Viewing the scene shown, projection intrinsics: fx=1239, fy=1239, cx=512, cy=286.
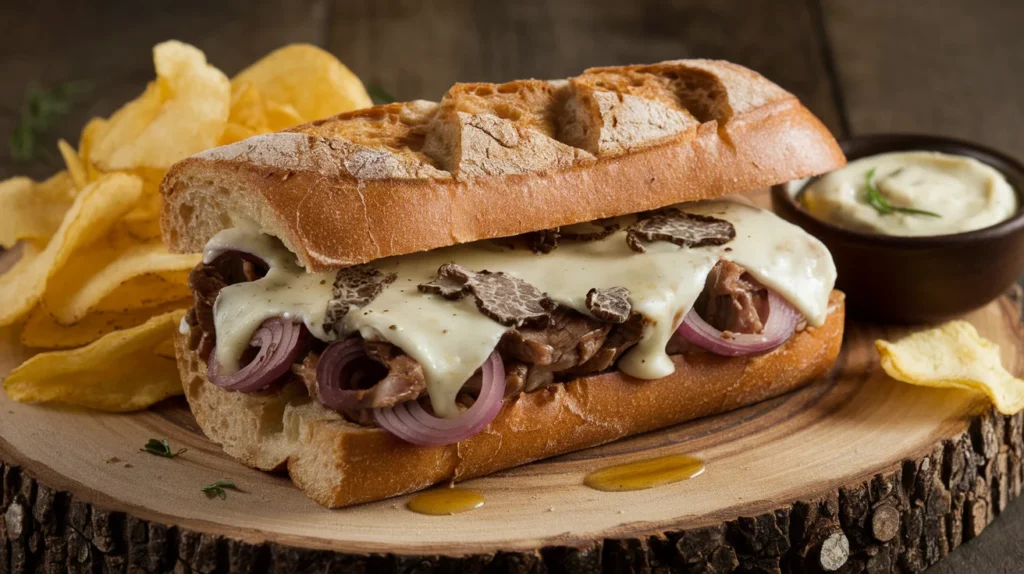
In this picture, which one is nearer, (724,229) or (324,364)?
(324,364)

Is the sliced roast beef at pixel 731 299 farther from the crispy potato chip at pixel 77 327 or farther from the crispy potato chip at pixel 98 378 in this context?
the crispy potato chip at pixel 77 327

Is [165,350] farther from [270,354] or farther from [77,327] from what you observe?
[270,354]

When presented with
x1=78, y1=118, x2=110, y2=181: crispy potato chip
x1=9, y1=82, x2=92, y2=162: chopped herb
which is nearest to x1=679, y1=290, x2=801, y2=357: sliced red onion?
x1=78, y1=118, x2=110, y2=181: crispy potato chip

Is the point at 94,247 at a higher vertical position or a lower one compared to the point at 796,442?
higher

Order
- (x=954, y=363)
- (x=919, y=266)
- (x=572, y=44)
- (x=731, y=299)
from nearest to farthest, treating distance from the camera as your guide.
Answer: (x=731, y=299), (x=954, y=363), (x=919, y=266), (x=572, y=44)

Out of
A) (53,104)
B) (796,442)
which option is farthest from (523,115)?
(53,104)


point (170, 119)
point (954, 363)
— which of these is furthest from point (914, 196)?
point (170, 119)

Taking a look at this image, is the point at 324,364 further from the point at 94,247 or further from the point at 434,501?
the point at 94,247
